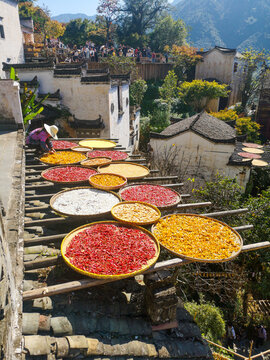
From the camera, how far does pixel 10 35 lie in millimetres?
23969

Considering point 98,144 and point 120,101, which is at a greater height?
point 120,101

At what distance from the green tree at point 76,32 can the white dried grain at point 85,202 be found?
45391 millimetres

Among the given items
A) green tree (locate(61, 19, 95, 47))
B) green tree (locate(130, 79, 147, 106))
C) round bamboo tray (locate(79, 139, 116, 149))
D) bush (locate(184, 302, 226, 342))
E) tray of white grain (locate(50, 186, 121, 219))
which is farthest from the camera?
green tree (locate(61, 19, 95, 47))

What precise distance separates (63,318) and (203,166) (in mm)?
13524

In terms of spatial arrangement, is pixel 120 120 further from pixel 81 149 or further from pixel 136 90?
pixel 81 149

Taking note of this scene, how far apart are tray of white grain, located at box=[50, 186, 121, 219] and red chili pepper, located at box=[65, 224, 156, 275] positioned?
51cm

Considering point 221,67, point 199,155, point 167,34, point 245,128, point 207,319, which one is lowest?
point 207,319

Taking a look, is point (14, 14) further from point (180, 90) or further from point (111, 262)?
point (111, 262)

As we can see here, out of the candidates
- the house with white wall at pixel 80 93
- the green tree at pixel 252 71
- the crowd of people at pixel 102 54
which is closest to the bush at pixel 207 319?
the house with white wall at pixel 80 93

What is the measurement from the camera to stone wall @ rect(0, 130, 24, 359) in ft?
6.29

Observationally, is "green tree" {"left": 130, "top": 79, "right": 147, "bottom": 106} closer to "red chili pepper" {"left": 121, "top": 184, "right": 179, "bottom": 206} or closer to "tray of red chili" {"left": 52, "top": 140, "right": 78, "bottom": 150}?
"tray of red chili" {"left": 52, "top": 140, "right": 78, "bottom": 150}

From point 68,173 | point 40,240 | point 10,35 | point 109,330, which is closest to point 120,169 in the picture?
point 68,173

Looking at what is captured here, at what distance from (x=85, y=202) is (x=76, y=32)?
47531 millimetres

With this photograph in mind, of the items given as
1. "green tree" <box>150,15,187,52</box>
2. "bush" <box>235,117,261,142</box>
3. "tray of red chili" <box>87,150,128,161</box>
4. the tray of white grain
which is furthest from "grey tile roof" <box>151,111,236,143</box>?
"green tree" <box>150,15,187,52</box>
